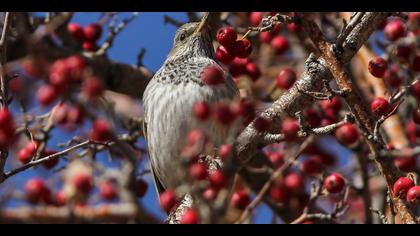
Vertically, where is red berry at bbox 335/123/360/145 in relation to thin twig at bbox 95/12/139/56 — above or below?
above

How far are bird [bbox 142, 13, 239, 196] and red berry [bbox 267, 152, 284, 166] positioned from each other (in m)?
0.53

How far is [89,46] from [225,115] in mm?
3254

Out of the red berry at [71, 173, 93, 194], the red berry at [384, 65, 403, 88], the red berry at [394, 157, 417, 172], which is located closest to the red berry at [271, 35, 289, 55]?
the red berry at [384, 65, 403, 88]

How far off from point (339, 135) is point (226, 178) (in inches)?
24.1

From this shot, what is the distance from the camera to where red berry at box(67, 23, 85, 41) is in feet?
18.1

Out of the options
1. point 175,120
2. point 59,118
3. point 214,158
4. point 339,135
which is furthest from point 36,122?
point 339,135

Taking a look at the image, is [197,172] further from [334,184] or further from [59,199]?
[334,184]

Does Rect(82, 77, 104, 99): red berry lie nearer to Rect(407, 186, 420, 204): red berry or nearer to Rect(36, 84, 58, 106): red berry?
Rect(36, 84, 58, 106): red berry

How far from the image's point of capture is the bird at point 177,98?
4.61 m

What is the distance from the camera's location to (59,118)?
2703mm

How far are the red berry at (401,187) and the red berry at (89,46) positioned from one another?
3280 millimetres

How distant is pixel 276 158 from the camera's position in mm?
4895

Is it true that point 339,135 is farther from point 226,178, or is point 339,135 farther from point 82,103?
point 82,103

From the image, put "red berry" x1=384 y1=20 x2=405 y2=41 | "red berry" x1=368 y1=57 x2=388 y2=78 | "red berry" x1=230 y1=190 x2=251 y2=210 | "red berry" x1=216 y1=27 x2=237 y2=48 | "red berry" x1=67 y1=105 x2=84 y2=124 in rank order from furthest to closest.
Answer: "red berry" x1=384 y1=20 x2=405 y2=41, "red berry" x1=230 y1=190 x2=251 y2=210, "red berry" x1=216 y1=27 x2=237 y2=48, "red berry" x1=368 y1=57 x2=388 y2=78, "red berry" x1=67 y1=105 x2=84 y2=124
